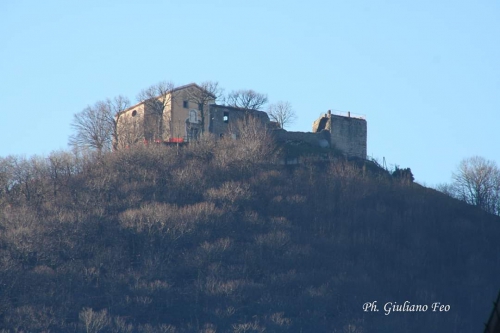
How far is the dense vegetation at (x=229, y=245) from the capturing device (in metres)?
42.1

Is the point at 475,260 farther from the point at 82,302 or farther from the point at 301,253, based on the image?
the point at 82,302

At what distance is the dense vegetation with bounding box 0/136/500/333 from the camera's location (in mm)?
42062

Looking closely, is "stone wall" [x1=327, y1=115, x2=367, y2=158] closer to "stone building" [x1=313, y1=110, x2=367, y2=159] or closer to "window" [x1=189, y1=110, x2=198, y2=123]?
"stone building" [x1=313, y1=110, x2=367, y2=159]

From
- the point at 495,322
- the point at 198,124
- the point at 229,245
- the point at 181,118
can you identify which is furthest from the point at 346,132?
the point at 495,322

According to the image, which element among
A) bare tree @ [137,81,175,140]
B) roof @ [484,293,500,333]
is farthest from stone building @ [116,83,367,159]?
roof @ [484,293,500,333]

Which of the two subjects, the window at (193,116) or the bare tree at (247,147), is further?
the window at (193,116)

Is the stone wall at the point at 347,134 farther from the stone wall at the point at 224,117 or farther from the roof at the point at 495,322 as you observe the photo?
the roof at the point at 495,322

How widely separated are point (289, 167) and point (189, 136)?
7.40 meters

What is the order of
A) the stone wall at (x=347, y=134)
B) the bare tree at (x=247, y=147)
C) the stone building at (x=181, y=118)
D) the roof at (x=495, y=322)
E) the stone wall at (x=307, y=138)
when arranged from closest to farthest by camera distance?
the roof at (x=495, y=322) → the bare tree at (x=247, y=147) → the stone building at (x=181, y=118) → the stone wall at (x=307, y=138) → the stone wall at (x=347, y=134)

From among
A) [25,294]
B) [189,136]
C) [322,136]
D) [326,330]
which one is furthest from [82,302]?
[322,136]

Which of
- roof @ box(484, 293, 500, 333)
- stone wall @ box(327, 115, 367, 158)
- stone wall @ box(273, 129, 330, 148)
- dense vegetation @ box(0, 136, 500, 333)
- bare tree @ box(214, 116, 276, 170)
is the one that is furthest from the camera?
stone wall @ box(327, 115, 367, 158)

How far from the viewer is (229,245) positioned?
158ft

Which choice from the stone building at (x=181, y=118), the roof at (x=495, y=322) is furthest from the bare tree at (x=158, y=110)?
the roof at (x=495, y=322)

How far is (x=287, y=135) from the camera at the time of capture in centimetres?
5731
